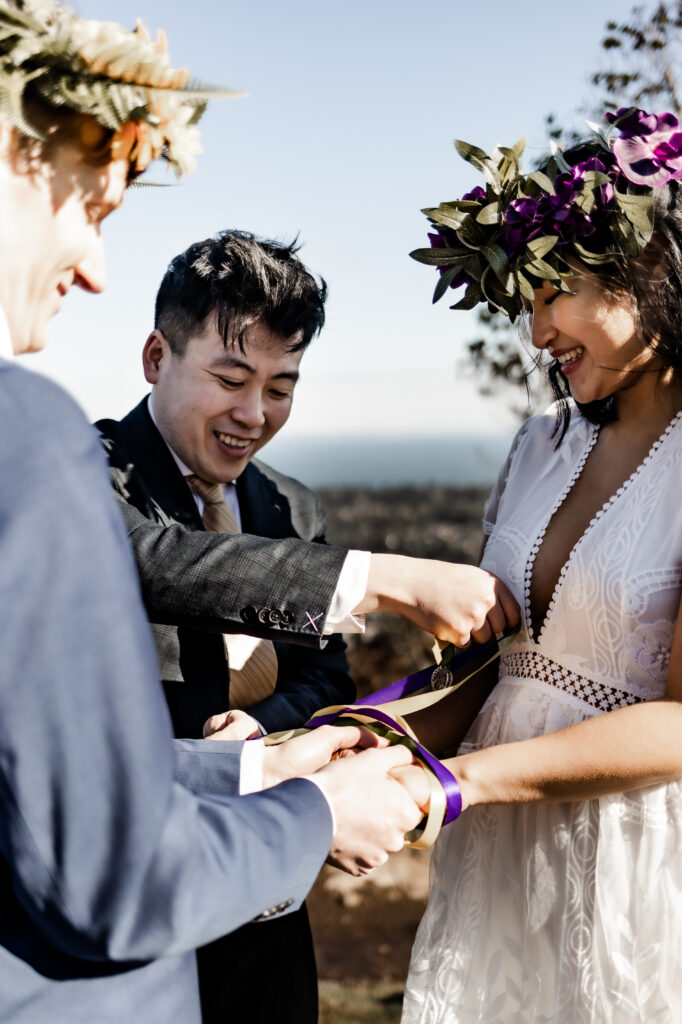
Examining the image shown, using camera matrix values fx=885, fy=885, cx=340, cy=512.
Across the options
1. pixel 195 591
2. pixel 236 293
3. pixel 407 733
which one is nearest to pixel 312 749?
pixel 407 733

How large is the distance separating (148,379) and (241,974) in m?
1.86

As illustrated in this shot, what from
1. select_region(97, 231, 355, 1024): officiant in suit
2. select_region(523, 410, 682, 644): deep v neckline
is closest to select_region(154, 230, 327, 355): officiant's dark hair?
select_region(97, 231, 355, 1024): officiant in suit

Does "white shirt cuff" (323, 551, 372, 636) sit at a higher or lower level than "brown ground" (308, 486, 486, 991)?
higher

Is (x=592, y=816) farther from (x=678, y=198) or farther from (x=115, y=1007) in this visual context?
(x=678, y=198)

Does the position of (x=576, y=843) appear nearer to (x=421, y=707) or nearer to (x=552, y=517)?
(x=421, y=707)

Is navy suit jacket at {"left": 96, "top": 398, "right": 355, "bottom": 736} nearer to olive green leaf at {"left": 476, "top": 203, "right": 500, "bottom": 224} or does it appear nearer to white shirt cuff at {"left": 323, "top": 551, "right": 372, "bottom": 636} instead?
white shirt cuff at {"left": 323, "top": 551, "right": 372, "bottom": 636}

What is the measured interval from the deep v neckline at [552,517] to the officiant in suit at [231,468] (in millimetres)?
608

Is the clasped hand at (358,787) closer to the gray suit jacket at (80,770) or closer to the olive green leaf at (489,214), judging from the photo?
the gray suit jacket at (80,770)

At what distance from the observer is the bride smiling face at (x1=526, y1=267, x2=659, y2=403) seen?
91.6 inches

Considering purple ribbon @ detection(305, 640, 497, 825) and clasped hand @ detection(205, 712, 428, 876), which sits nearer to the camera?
clasped hand @ detection(205, 712, 428, 876)

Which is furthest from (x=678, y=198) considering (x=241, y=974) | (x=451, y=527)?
(x=451, y=527)

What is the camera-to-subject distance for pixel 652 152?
2.27 m

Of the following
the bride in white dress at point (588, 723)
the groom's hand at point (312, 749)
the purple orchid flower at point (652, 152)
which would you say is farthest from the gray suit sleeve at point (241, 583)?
the purple orchid flower at point (652, 152)

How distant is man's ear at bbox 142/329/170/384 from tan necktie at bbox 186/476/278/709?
39cm
